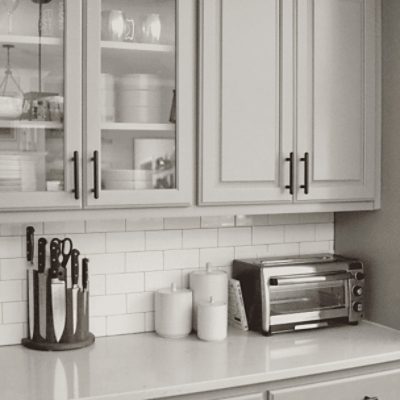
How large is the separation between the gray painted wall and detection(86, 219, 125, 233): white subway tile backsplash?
1.04 m

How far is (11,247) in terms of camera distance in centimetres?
254

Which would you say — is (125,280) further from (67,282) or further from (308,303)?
(308,303)

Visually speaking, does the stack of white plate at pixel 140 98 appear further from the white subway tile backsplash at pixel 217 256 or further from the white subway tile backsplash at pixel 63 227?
the white subway tile backsplash at pixel 217 256

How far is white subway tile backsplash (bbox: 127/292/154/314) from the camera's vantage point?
9.02 feet

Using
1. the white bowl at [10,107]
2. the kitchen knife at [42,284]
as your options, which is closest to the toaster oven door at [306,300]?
the kitchen knife at [42,284]

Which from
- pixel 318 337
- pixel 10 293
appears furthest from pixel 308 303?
pixel 10 293

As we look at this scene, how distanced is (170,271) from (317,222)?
749 millimetres

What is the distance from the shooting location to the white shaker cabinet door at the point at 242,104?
2.47 metres

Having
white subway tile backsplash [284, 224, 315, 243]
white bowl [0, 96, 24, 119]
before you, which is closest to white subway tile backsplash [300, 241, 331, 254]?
white subway tile backsplash [284, 224, 315, 243]

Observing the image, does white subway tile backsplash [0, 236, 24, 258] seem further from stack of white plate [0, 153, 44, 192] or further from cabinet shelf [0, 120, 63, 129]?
cabinet shelf [0, 120, 63, 129]

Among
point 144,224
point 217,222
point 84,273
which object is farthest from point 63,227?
point 217,222

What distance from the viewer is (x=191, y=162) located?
2.46m

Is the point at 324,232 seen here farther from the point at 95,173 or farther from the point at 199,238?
the point at 95,173

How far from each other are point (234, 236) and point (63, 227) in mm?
748
